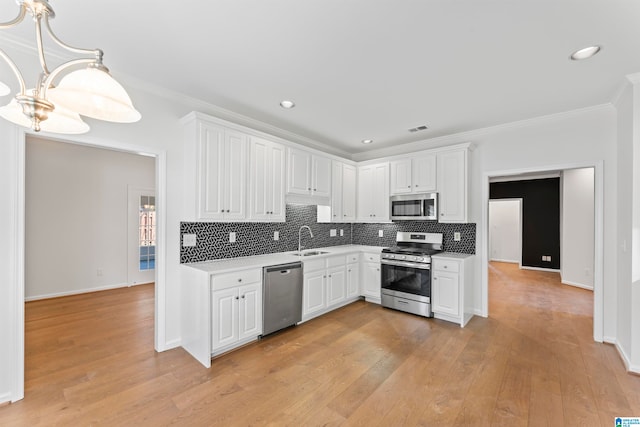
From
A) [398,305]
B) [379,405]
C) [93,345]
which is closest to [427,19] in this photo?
[379,405]

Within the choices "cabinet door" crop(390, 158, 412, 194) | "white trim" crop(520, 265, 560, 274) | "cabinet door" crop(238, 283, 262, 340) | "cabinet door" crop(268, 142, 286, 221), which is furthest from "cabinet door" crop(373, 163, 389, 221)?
"white trim" crop(520, 265, 560, 274)

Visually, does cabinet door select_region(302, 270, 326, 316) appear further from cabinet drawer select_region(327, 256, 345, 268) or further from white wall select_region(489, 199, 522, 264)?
white wall select_region(489, 199, 522, 264)

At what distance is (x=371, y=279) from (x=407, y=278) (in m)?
0.67

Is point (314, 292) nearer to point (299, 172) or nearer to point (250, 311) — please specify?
point (250, 311)

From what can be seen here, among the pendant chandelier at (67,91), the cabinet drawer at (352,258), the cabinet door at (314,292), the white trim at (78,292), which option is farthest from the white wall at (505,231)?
the white trim at (78,292)

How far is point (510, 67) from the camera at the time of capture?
250 cm

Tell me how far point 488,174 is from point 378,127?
1.76 metres

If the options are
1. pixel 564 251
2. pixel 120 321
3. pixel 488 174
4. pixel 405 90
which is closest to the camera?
pixel 405 90

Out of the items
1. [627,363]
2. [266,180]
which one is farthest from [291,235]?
[627,363]

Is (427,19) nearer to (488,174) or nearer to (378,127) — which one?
(378,127)

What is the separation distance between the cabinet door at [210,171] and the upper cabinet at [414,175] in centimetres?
284

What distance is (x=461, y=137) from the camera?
171 inches

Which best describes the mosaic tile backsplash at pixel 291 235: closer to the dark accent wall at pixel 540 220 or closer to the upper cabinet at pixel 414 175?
the upper cabinet at pixel 414 175

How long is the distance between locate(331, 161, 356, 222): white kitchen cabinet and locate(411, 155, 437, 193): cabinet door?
113 centimetres
